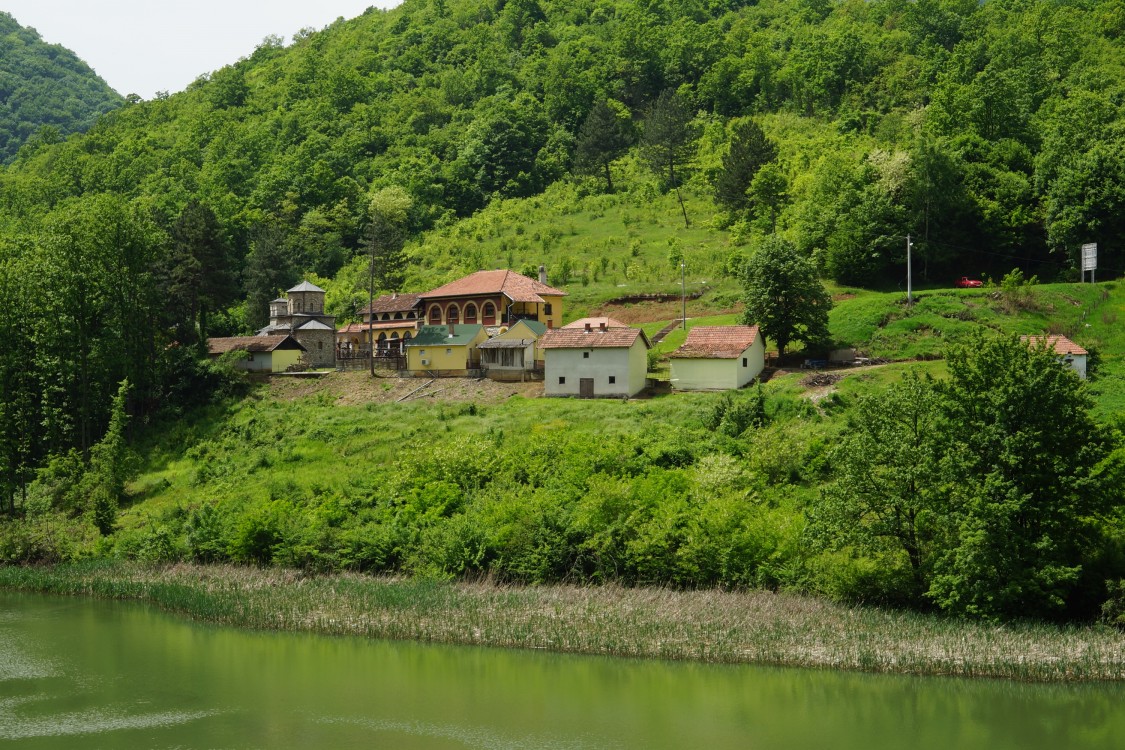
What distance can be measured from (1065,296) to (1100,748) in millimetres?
40174

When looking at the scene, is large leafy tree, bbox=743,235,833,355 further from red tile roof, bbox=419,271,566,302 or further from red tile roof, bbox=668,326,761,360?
red tile roof, bbox=419,271,566,302

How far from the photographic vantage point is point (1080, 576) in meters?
32.6

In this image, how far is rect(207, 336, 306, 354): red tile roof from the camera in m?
A: 69.1

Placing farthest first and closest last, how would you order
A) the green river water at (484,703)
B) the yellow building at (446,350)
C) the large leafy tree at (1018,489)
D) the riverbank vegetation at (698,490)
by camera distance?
1. the yellow building at (446,350)
2. the riverbank vegetation at (698,490)
3. the large leafy tree at (1018,489)
4. the green river water at (484,703)

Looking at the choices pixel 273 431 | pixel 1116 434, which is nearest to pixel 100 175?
pixel 273 431

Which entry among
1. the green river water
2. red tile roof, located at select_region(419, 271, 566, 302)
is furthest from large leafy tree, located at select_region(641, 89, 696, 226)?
the green river water

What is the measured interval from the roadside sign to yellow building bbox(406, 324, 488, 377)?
34503mm

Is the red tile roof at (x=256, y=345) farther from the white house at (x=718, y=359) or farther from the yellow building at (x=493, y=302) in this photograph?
the white house at (x=718, y=359)

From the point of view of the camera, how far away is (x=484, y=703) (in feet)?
91.8

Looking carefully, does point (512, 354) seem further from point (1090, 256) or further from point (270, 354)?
point (1090, 256)

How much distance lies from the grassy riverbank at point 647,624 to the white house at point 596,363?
66.9ft

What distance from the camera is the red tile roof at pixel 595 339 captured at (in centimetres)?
5653

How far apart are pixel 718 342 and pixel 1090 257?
23760 millimetres

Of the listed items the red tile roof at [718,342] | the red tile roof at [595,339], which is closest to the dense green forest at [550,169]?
the red tile roof at [718,342]
